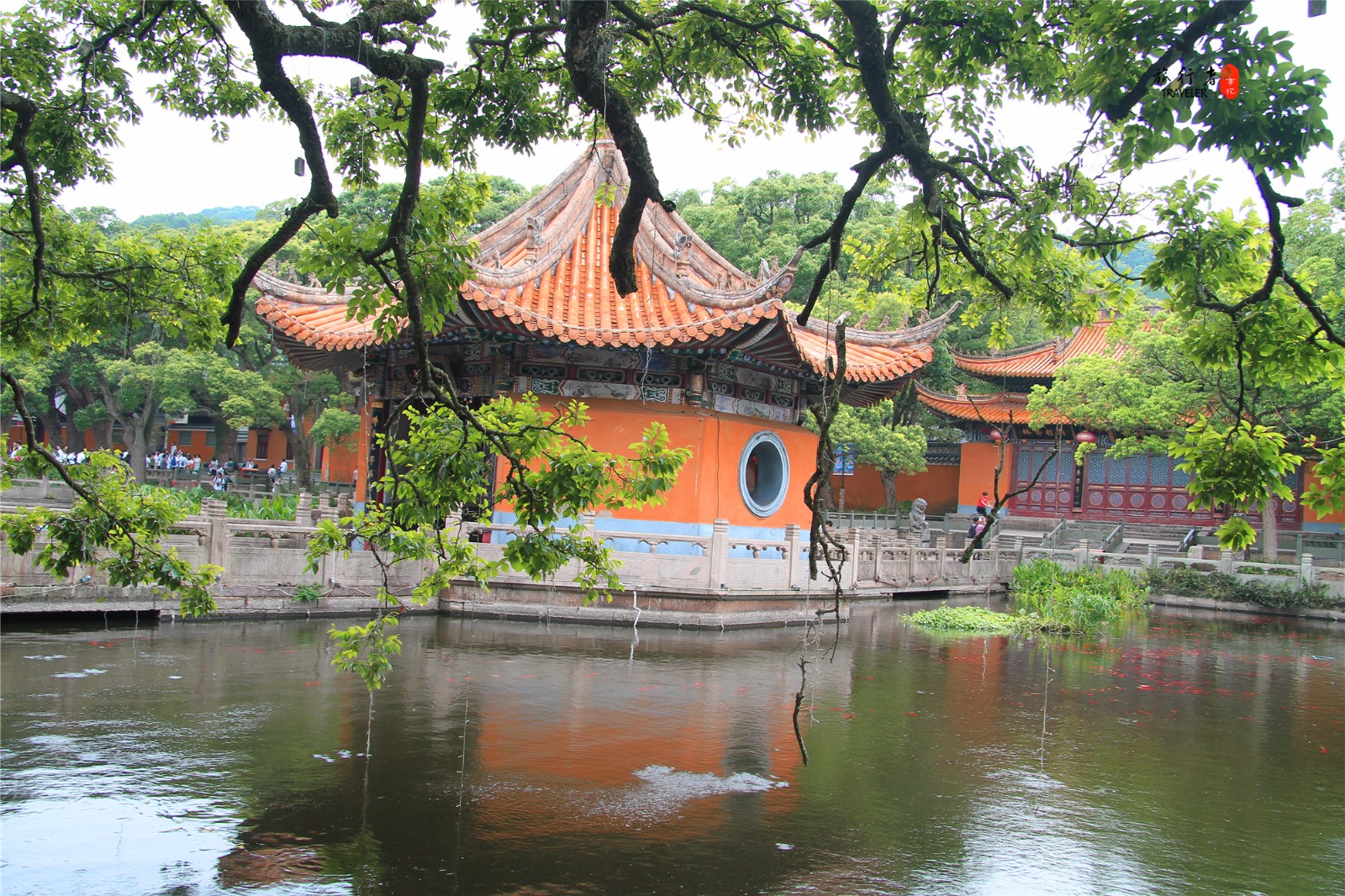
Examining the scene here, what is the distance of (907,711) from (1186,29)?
6295 millimetres

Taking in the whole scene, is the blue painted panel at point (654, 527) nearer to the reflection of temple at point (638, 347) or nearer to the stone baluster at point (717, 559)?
the reflection of temple at point (638, 347)

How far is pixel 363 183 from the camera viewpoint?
666cm

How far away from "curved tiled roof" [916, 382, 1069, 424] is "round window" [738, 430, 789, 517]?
50.5ft

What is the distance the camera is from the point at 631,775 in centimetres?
641

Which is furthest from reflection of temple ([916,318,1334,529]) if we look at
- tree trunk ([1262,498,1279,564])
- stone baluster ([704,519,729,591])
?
stone baluster ([704,519,729,591])

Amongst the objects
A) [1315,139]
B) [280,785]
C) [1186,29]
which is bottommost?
[280,785]

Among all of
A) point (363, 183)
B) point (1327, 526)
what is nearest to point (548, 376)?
point (363, 183)

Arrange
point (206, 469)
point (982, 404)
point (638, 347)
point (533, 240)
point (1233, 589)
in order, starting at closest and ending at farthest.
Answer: point (638, 347), point (533, 240), point (1233, 589), point (982, 404), point (206, 469)

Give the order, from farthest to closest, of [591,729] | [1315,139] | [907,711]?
1. [907,711]
2. [591,729]
3. [1315,139]

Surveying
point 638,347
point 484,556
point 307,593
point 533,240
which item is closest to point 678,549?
point 484,556

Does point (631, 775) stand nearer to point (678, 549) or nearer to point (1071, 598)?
point (678, 549)

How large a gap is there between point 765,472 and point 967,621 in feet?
12.4

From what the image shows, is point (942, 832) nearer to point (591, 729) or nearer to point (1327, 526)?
point (591, 729)

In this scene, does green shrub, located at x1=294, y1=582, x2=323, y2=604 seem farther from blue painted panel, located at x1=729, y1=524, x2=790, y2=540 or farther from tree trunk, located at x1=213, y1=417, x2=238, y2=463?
tree trunk, located at x1=213, y1=417, x2=238, y2=463
